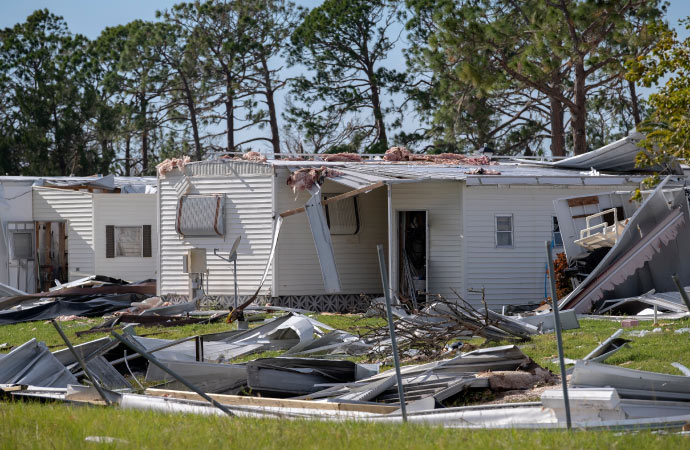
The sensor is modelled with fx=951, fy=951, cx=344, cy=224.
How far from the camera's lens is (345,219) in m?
21.8

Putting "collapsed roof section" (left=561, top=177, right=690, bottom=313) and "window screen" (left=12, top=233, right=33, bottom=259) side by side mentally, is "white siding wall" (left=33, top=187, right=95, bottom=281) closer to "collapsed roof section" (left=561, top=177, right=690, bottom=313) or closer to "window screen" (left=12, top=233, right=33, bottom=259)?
"window screen" (left=12, top=233, right=33, bottom=259)

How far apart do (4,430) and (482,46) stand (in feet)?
78.4

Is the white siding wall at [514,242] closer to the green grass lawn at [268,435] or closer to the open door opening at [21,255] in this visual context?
the green grass lawn at [268,435]

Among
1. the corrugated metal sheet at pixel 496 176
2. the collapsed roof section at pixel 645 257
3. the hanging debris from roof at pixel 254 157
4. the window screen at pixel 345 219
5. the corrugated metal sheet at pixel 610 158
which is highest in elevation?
the hanging debris from roof at pixel 254 157

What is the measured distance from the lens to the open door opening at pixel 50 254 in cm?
2723

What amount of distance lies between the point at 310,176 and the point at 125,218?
803 cm

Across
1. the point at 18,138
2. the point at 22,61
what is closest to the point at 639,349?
the point at 18,138

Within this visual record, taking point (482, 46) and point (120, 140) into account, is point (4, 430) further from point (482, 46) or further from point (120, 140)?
point (120, 140)

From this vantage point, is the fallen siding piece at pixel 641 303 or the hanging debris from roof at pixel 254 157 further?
the hanging debris from roof at pixel 254 157

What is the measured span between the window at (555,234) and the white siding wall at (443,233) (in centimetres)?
198

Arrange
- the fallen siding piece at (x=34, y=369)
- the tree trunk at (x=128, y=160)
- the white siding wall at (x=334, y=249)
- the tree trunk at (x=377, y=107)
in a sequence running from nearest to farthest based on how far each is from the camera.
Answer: the fallen siding piece at (x=34, y=369)
the white siding wall at (x=334, y=249)
the tree trunk at (x=377, y=107)
the tree trunk at (x=128, y=160)

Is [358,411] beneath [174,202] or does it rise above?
beneath

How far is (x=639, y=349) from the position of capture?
11.3 metres

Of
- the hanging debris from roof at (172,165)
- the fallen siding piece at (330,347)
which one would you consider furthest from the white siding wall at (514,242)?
the hanging debris from roof at (172,165)
